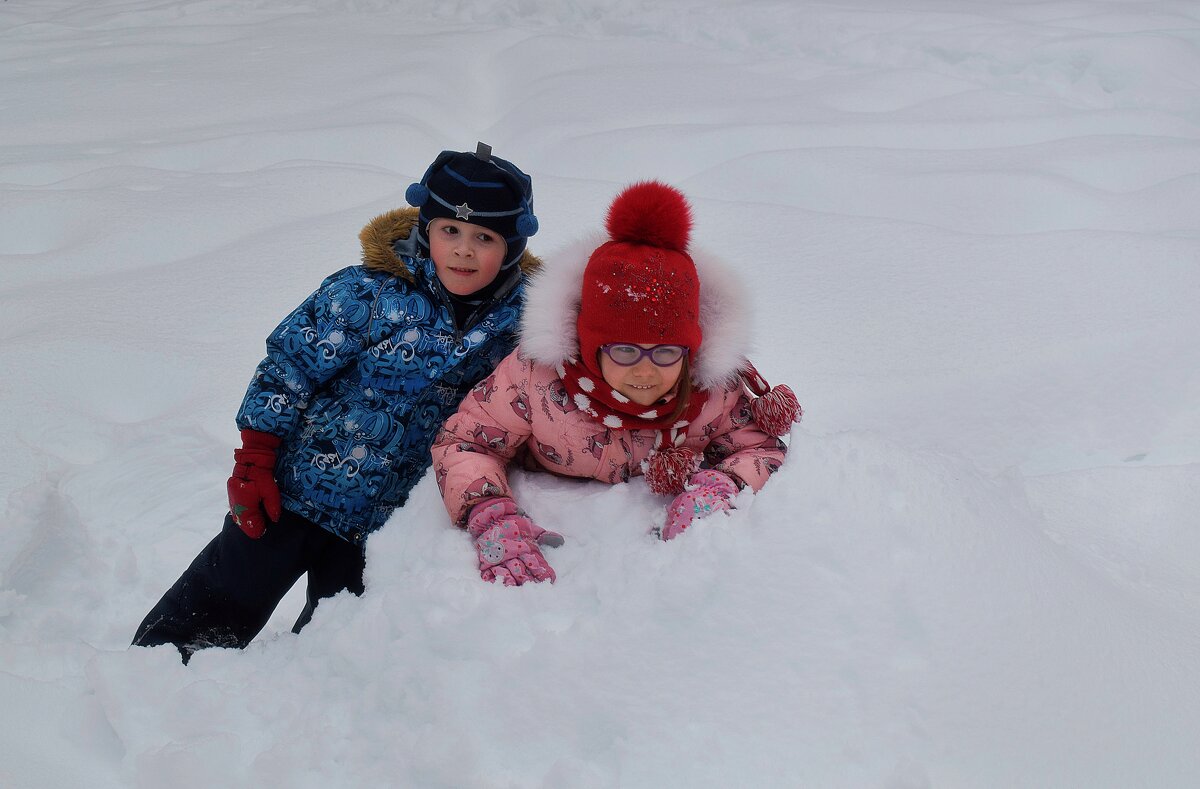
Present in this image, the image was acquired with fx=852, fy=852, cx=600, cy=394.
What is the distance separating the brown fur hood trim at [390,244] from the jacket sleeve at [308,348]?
3cm

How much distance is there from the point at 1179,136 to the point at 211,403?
4385 mm

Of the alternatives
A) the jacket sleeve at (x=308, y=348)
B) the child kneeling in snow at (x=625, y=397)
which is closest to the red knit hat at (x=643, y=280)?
the child kneeling in snow at (x=625, y=397)

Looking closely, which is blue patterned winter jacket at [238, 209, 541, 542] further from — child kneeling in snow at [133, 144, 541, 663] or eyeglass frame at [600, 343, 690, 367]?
eyeglass frame at [600, 343, 690, 367]

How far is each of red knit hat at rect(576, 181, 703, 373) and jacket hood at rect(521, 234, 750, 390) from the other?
0.03 metres

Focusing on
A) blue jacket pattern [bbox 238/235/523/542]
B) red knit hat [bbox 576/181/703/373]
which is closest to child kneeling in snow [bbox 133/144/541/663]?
blue jacket pattern [bbox 238/235/523/542]

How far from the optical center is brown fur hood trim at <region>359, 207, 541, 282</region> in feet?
5.37

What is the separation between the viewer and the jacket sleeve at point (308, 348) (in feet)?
5.28

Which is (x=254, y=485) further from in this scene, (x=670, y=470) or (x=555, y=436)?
(x=670, y=470)

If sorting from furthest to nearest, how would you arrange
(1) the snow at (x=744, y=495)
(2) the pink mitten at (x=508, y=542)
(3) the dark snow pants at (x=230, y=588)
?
(3) the dark snow pants at (x=230, y=588) → (2) the pink mitten at (x=508, y=542) → (1) the snow at (x=744, y=495)

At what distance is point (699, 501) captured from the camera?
4.18 ft

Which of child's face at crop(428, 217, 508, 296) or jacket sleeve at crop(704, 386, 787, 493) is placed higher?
child's face at crop(428, 217, 508, 296)

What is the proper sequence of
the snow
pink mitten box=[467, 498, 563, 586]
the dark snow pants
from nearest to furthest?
1. the snow
2. pink mitten box=[467, 498, 563, 586]
3. the dark snow pants

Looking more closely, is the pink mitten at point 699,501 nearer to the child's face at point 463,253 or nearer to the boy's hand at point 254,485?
the child's face at point 463,253

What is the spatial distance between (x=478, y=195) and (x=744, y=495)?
2.43 ft
